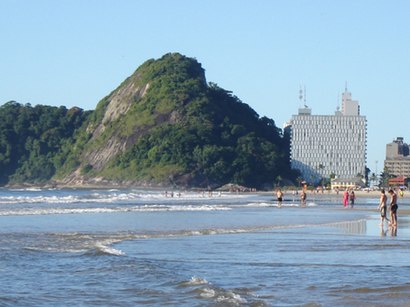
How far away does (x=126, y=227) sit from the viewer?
1233 inches

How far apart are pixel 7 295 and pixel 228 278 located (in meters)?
3.97

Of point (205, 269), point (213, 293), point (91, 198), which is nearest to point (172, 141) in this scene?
point (91, 198)

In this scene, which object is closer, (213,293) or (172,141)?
(213,293)

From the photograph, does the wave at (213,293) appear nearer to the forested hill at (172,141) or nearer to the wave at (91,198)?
the wave at (91,198)

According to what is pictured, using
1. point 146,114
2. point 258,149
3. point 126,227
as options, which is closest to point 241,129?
point 258,149

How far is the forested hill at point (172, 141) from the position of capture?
540 feet

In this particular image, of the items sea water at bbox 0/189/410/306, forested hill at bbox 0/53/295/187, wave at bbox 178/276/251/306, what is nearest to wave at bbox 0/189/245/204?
sea water at bbox 0/189/410/306

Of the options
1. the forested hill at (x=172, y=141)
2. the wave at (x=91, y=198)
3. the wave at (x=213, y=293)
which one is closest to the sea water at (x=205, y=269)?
the wave at (x=213, y=293)

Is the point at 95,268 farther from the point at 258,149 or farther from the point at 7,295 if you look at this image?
the point at 258,149

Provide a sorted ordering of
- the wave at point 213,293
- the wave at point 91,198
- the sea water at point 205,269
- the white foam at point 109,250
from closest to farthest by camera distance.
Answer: the wave at point 213,293
the sea water at point 205,269
the white foam at point 109,250
the wave at point 91,198

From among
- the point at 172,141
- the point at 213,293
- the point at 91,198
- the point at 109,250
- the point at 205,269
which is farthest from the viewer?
the point at 172,141

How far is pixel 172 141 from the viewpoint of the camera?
170 m

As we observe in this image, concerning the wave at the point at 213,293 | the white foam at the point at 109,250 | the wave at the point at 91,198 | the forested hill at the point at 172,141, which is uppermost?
the forested hill at the point at 172,141

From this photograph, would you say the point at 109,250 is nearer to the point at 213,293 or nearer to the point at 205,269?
the point at 205,269
